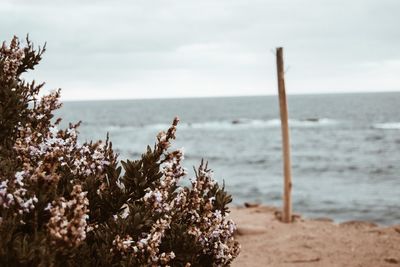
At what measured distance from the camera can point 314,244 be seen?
32.9ft

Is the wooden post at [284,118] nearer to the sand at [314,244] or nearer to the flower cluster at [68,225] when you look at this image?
the sand at [314,244]

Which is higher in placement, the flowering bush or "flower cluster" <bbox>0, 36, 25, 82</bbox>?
"flower cluster" <bbox>0, 36, 25, 82</bbox>

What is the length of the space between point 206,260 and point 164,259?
72 cm

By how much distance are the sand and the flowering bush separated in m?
5.72

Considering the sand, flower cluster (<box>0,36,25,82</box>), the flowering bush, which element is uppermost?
flower cluster (<box>0,36,25,82</box>)

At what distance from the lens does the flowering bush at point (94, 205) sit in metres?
2.45

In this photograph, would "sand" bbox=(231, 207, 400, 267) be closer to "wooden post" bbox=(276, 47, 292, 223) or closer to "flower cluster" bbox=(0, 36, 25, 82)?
"wooden post" bbox=(276, 47, 292, 223)

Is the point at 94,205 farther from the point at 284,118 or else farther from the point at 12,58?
the point at 284,118

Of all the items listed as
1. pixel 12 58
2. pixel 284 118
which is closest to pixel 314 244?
pixel 284 118

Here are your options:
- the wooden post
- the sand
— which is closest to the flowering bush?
the sand

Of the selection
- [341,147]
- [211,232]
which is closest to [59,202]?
[211,232]

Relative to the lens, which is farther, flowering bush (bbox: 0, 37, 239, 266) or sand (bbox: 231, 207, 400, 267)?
sand (bbox: 231, 207, 400, 267)

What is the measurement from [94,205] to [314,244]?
7.52m

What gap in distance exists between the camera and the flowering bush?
8.05ft
